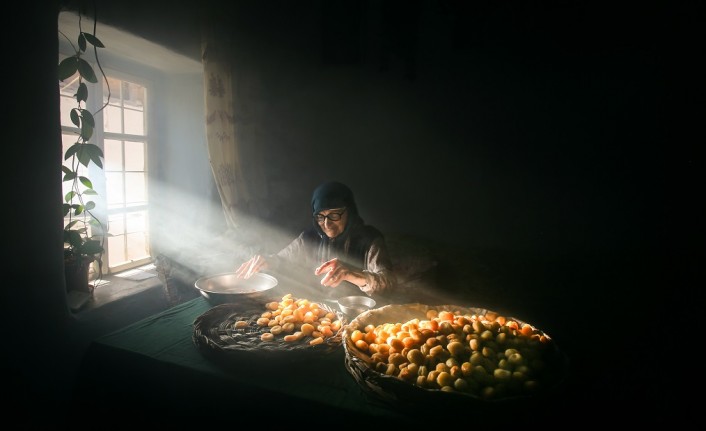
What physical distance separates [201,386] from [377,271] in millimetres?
1288

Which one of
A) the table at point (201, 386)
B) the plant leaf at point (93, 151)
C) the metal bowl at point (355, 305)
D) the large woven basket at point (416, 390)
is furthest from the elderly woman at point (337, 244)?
the plant leaf at point (93, 151)

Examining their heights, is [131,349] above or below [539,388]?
below

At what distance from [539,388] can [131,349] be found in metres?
1.50

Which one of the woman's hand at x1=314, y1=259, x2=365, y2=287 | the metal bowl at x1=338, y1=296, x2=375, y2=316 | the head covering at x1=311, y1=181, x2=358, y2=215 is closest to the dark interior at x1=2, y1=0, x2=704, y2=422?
the head covering at x1=311, y1=181, x2=358, y2=215

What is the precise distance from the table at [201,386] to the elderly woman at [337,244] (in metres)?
0.77

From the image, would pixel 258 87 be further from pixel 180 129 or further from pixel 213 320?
pixel 213 320

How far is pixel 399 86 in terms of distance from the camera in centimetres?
370

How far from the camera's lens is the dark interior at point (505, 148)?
282cm

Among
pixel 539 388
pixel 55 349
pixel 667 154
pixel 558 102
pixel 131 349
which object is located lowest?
pixel 55 349

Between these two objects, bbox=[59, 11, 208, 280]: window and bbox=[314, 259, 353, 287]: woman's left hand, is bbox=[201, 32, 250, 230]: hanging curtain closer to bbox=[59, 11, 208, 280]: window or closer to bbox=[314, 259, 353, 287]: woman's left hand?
bbox=[59, 11, 208, 280]: window

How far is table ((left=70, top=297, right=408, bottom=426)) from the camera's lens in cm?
127

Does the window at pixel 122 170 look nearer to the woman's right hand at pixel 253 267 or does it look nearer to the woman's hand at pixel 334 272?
the woman's right hand at pixel 253 267

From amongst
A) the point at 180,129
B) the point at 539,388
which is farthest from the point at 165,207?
the point at 539,388

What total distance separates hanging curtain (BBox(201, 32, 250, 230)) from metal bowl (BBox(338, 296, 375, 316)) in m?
2.01
